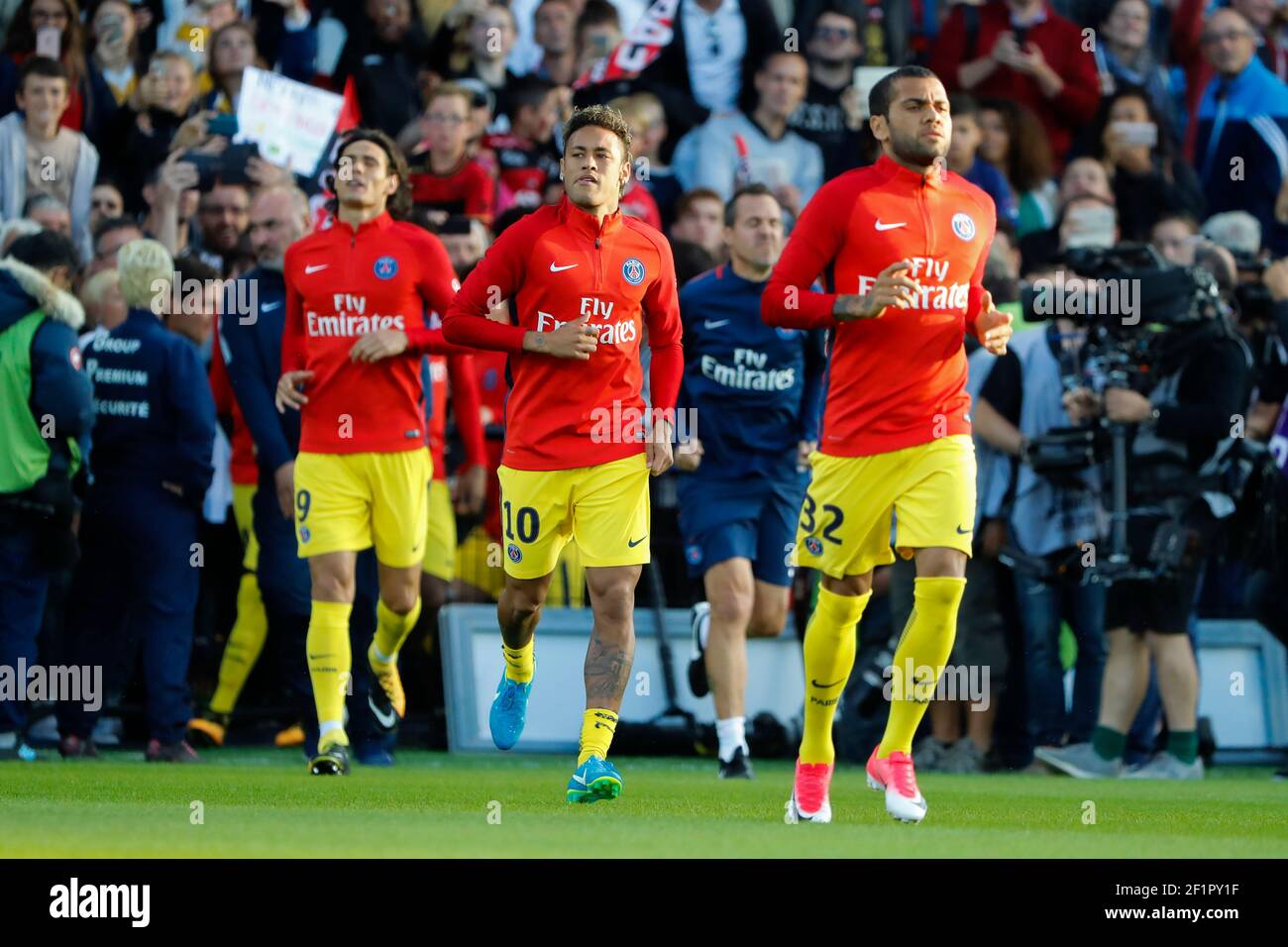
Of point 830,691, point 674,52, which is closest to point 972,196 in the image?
point 830,691

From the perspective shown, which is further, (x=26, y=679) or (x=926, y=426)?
(x=26, y=679)

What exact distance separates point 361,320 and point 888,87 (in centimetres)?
343

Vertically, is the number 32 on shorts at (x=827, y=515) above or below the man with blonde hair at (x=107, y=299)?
below

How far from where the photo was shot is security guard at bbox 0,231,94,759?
41.2 feet

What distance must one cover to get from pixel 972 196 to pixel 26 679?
20.9ft

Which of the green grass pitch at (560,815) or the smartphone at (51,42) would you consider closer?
the green grass pitch at (560,815)

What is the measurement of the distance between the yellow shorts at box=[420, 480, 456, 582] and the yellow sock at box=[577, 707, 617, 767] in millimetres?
4320

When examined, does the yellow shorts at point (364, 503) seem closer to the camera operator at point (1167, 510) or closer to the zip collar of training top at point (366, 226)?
the zip collar of training top at point (366, 226)

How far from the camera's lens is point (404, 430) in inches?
450

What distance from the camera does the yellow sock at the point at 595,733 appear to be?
9.08 m

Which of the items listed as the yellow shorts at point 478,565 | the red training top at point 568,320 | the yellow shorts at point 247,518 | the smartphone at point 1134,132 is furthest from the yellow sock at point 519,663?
the smartphone at point 1134,132

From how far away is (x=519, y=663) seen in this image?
398 inches

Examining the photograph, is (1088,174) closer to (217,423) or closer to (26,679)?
(217,423)

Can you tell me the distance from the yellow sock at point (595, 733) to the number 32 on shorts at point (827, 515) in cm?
112
